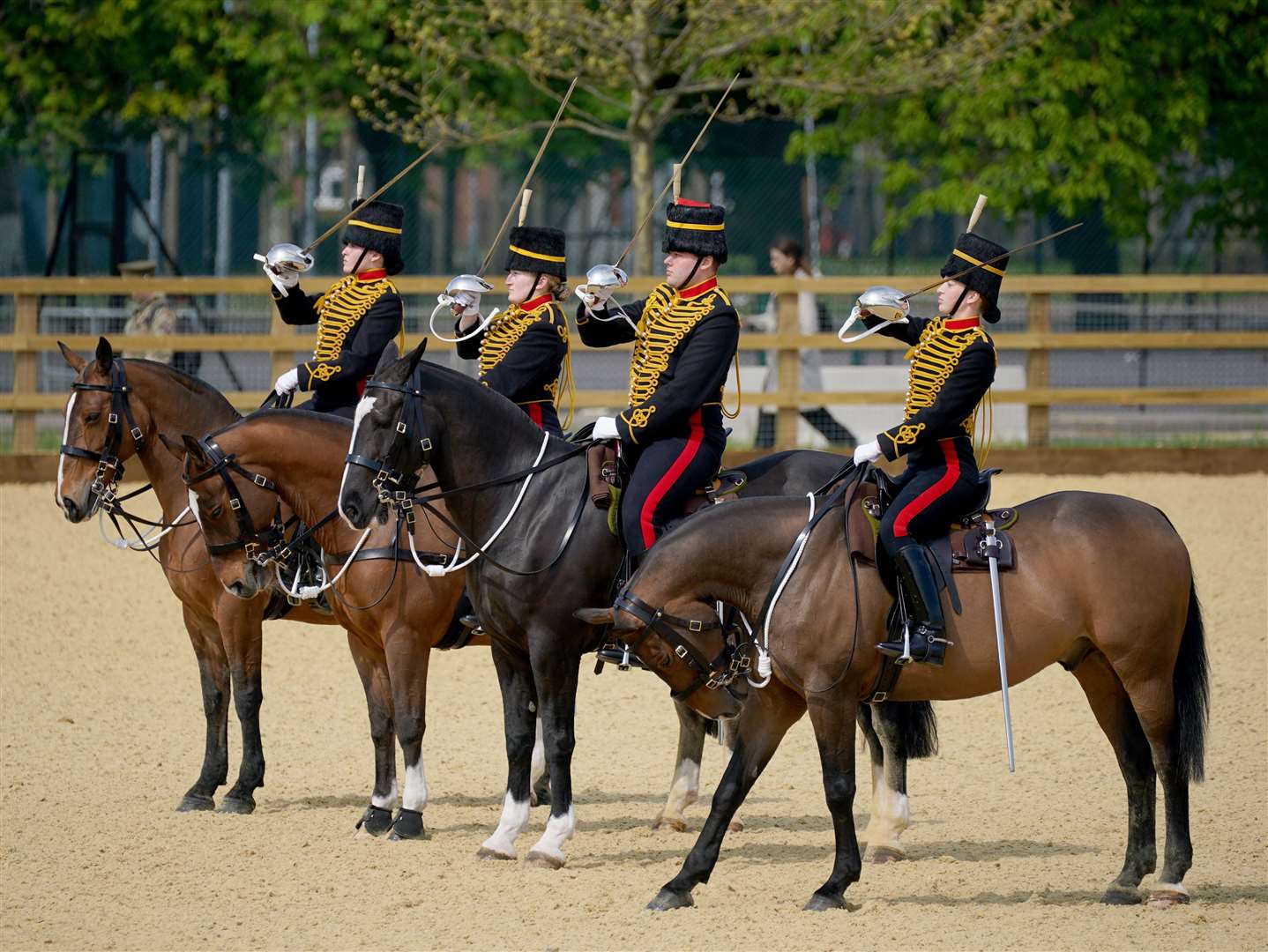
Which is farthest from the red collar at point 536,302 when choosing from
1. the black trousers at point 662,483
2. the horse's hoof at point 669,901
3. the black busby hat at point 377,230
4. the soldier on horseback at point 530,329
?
the horse's hoof at point 669,901

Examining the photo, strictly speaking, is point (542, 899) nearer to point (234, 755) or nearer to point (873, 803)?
point (873, 803)

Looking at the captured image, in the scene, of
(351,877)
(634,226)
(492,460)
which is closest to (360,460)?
(492,460)

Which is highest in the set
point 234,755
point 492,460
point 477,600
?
point 492,460

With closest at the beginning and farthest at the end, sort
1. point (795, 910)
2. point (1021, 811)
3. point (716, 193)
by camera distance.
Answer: point (795, 910) < point (1021, 811) < point (716, 193)

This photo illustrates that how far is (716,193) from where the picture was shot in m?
18.4

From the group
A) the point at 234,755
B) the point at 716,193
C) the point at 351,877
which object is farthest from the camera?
the point at 716,193

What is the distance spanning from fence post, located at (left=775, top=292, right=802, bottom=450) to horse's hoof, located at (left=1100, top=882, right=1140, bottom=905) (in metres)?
7.94

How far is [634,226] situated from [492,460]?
10553 millimetres

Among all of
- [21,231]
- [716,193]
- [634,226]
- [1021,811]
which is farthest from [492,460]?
[21,231]

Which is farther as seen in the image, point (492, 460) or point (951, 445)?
point (492, 460)

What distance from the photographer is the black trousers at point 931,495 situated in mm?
6176

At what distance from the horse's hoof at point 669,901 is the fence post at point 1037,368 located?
9005mm

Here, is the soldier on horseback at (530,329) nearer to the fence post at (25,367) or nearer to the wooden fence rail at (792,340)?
A: the wooden fence rail at (792,340)

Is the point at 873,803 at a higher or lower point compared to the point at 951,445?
lower
